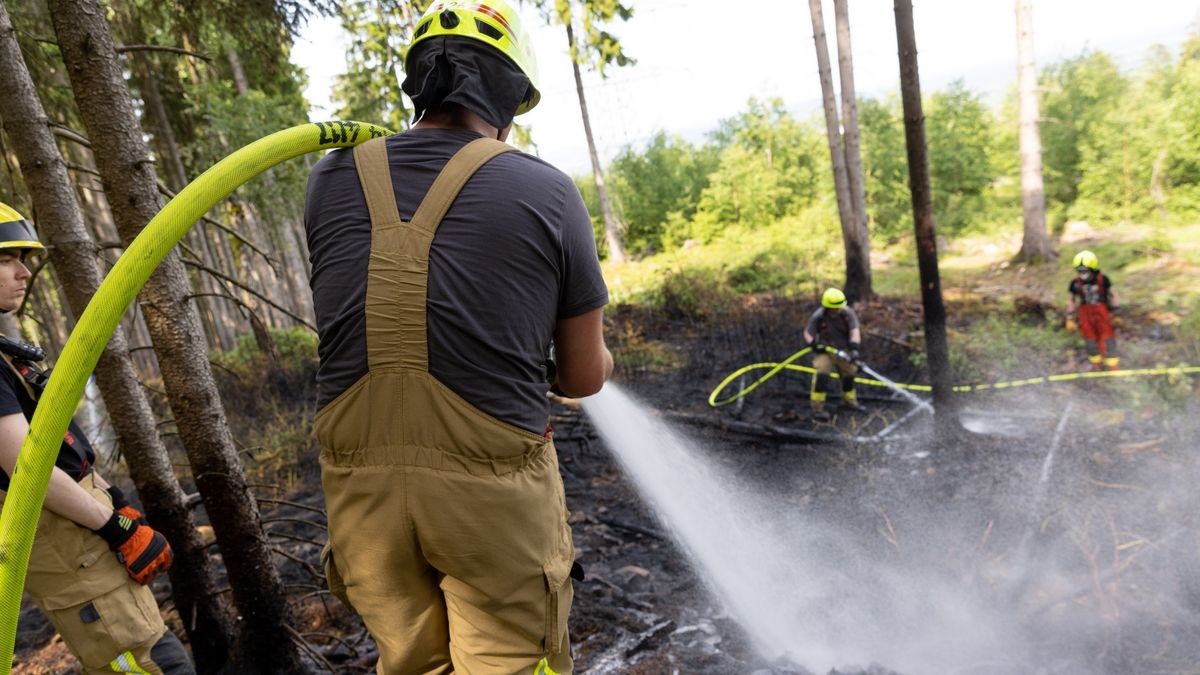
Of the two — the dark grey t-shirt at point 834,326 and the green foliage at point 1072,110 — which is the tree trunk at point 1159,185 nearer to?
the green foliage at point 1072,110

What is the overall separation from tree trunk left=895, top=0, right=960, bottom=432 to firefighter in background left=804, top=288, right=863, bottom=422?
1.62 meters

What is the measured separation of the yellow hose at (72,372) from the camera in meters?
1.51

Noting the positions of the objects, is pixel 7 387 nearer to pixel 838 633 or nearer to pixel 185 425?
→ pixel 185 425

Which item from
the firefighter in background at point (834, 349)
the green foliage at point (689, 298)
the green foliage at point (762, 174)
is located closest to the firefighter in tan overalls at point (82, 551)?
the firefighter in background at point (834, 349)

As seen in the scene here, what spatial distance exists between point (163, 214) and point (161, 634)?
2090 millimetres

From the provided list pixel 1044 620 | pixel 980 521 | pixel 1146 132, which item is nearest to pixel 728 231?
pixel 1146 132

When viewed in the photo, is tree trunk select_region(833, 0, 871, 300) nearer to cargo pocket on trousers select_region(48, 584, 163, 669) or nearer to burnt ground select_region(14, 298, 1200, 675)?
burnt ground select_region(14, 298, 1200, 675)

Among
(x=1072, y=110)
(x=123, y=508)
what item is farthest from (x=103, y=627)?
(x=1072, y=110)

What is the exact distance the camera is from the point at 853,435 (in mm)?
8336

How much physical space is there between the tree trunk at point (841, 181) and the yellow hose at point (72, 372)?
42.9ft

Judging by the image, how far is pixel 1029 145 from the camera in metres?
14.0

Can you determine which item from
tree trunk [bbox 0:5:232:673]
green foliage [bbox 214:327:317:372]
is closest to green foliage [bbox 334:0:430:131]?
green foliage [bbox 214:327:317:372]

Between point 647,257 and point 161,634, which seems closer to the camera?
point 161,634

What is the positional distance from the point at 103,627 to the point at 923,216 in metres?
7.16
